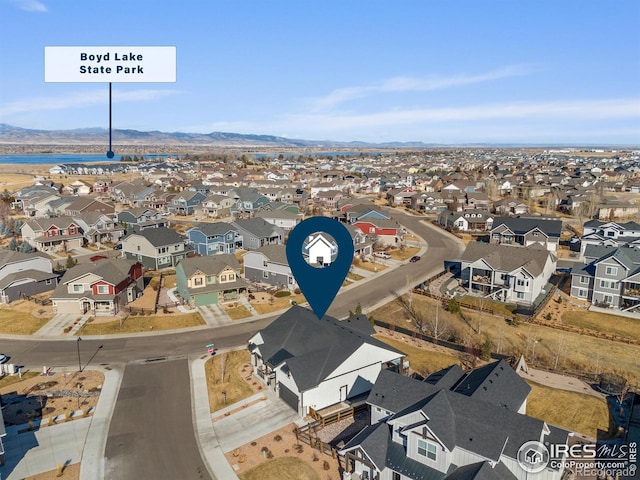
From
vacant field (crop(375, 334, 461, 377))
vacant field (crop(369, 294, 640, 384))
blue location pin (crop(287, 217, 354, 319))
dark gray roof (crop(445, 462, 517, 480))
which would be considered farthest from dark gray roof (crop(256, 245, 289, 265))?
dark gray roof (crop(445, 462, 517, 480))

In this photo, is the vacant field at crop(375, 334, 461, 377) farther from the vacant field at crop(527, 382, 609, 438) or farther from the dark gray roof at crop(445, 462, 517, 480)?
the dark gray roof at crop(445, 462, 517, 480)

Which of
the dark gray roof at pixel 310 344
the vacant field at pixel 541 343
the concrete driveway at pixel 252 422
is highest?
the dark gray roof at pixel 310 344

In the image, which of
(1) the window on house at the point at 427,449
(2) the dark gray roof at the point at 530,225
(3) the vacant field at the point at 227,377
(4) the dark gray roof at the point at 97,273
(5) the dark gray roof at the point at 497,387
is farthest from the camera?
(2) the dark gray roof at the point at 530,225

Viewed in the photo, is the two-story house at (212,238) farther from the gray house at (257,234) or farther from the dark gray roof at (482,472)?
the dark gray roof at (482,472)

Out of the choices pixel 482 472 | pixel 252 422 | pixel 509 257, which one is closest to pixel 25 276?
pixel 252 422

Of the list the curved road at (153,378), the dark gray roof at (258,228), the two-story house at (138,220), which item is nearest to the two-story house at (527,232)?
the curved road at (153,378)

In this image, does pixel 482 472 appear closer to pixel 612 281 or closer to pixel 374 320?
pixel 374 320
